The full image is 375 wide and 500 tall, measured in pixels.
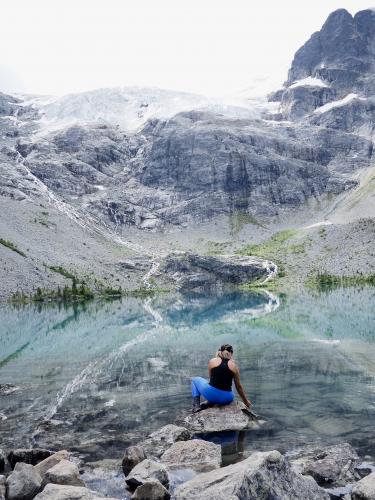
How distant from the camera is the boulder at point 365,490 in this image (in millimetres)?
12164

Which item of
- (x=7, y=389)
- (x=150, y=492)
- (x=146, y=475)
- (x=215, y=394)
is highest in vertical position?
(x=150, y=492)

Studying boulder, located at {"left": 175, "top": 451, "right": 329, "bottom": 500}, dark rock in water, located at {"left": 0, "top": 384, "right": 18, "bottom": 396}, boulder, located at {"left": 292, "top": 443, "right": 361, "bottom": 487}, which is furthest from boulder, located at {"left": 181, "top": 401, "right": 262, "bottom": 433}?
dark rock in water, located at {"left": 0, "top": 384, "right": 18, "bottom": 396}

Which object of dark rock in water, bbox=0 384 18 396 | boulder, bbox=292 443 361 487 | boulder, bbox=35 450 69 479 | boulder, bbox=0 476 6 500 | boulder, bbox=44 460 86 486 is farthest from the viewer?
dark rock in water, bbox=0 384 18 396

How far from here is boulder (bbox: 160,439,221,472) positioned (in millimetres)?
15252

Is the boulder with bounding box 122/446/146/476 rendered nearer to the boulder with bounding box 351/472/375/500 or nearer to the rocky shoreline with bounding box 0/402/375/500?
the rocky shoreline with bounding box 0/402/375/500

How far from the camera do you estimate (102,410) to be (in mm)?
22391

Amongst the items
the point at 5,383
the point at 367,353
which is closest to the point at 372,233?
the point at 367,353

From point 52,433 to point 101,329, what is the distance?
1826 inches

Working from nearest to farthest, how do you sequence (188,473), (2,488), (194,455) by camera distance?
(2,488)
(188,473)
(194,455)

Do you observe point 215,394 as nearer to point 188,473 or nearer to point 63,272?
point 188,473

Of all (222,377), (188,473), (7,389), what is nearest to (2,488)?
(188,473)

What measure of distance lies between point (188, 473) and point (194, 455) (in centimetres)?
A: 91

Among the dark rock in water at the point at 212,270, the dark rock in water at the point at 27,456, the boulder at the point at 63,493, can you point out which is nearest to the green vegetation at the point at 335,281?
the dark rock in water at the point at 212,270

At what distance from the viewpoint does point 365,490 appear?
12305 millimetres
